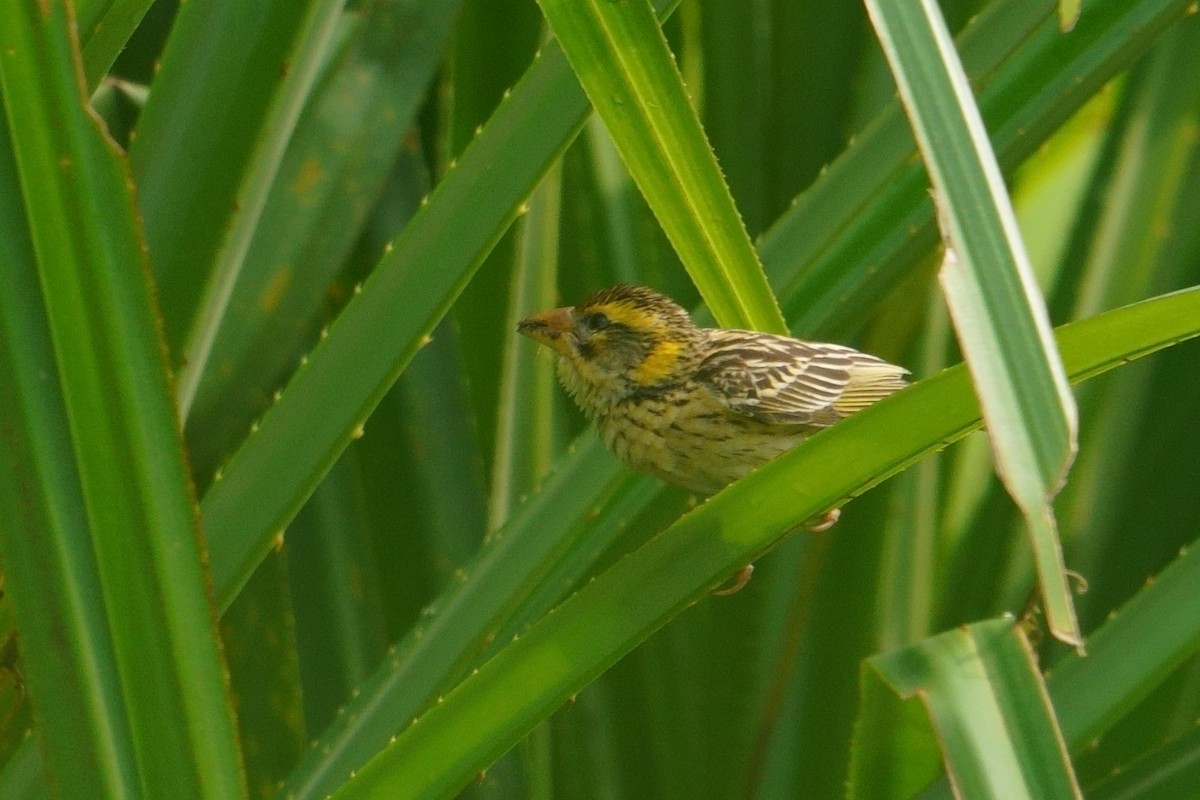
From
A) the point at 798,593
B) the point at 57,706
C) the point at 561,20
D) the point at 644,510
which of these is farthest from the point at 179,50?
the point at 798,593

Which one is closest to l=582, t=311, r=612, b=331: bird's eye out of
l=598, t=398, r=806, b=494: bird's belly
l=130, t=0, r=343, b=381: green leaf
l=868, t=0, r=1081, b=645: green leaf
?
l=598, t=398, r=806, b=494: bird's belly

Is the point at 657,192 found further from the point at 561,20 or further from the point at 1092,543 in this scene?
the point at 1092,543

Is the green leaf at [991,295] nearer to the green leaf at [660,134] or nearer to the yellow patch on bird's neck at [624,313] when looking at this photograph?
the green leaf at [660,134]

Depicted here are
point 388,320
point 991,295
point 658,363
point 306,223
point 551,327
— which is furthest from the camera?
point 658,363

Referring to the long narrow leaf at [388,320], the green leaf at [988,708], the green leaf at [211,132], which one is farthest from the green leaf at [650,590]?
the green leaf at [211,132]

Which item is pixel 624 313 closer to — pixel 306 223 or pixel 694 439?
pixel 694 439

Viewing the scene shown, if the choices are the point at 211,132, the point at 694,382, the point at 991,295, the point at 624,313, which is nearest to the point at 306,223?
the point at 211,132
